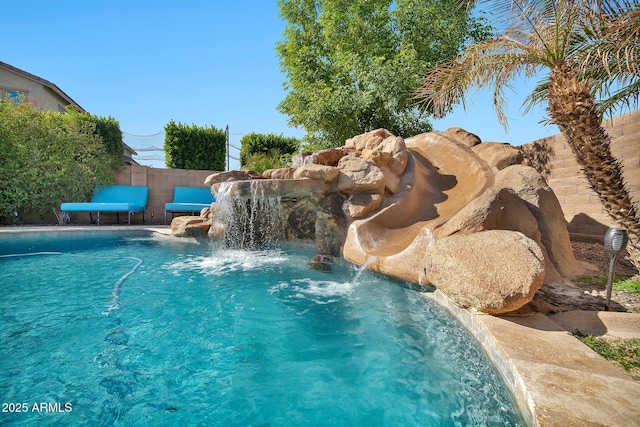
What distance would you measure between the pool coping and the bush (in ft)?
48.6

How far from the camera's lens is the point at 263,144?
16766 millimetres

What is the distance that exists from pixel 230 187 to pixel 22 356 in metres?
4.17

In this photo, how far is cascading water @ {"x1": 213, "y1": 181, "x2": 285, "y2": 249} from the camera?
270 inches

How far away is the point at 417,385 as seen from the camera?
2.12m

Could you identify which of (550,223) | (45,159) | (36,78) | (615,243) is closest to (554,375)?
(615,243)

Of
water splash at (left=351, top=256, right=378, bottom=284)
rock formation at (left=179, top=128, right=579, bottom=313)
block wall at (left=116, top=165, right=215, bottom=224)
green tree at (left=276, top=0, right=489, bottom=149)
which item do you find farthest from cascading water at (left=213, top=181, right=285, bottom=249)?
block wall at (left=116, top=165, right=215, bottom=224)

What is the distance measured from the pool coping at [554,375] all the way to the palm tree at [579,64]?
230cm

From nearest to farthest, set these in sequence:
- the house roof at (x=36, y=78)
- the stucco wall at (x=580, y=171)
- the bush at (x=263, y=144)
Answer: the stucco wall at (x=580, y=171) < the house roof at (x=36, y=78) < the bush at (x=263, y=144)

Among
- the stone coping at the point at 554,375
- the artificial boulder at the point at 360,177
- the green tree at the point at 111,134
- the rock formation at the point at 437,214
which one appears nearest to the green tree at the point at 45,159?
the green tree at the point at 111,134

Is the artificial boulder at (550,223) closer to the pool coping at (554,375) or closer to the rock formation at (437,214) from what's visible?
the rock formation at (437,214)

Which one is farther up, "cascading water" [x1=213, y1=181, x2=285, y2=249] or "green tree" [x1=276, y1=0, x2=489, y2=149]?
"green tree" [x1=276, y1=0, x2=489, y2=149]

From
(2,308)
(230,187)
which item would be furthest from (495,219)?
(2,308)

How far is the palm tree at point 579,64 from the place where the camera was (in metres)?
3.78

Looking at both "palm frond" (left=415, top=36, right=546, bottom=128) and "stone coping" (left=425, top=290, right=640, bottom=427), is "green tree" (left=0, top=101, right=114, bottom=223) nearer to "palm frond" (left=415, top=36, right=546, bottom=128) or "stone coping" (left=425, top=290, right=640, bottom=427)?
"palm frond" (left=415, top=36, right=546, bottom=128)
